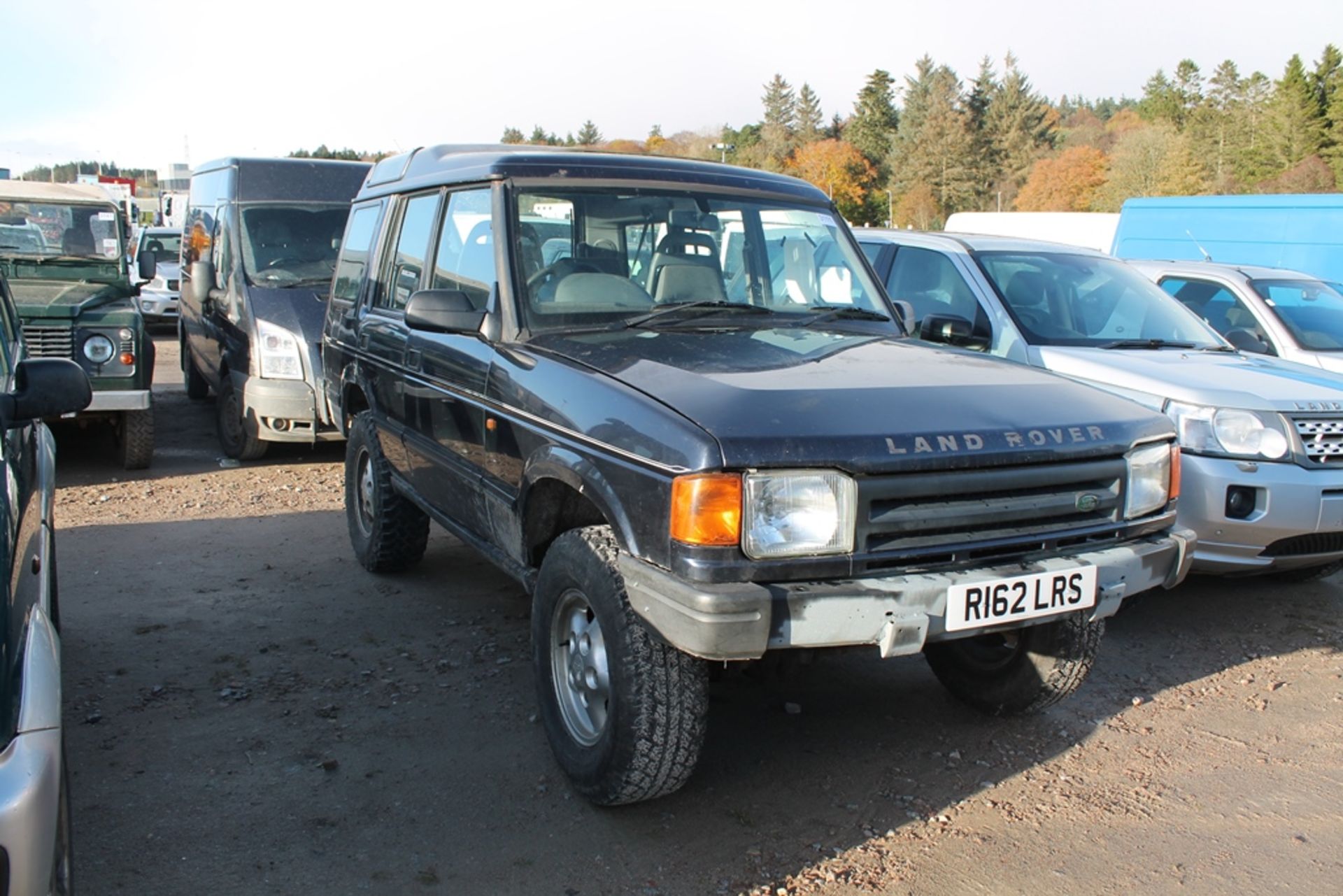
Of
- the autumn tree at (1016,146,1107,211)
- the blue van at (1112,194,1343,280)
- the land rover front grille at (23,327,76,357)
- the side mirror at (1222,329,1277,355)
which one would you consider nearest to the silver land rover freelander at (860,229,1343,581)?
the side mirror at (1222,329,1277,355)

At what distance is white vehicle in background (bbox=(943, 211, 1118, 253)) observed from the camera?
18.8 m

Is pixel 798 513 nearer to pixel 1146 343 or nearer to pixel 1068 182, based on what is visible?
pixel 1146 343

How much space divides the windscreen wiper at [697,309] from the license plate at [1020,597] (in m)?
1.56

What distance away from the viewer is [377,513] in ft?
18.8

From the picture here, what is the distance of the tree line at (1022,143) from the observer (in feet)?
198

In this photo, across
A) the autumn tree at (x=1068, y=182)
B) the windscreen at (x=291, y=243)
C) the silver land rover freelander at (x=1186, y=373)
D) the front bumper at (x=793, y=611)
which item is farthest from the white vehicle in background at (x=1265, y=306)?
the autumn tree at (x=1068, y=182)

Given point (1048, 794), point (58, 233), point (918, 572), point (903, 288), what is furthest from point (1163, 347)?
point (58, 233)

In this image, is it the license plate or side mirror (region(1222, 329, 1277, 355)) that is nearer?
the license plate

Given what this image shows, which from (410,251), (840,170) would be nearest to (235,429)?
(410,251)

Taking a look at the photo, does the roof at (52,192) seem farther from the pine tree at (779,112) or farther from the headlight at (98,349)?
the pine tree at (779,112)

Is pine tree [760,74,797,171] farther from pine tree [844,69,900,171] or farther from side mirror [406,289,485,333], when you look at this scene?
side mirror [406,289,485,333]

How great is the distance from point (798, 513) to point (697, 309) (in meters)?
1.37

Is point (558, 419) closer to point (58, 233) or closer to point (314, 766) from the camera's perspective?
point (314, 766)

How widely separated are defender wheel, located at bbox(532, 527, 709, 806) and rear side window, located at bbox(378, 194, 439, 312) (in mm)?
1956
